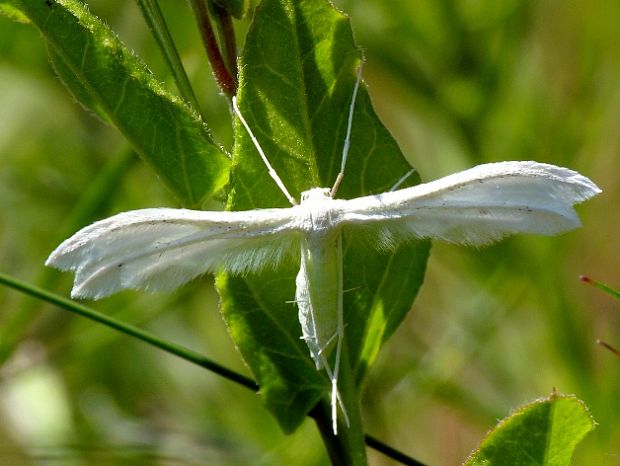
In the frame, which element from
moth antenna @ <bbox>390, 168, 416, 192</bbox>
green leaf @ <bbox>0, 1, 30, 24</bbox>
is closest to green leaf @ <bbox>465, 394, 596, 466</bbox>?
moth antenna @ <bbox>390, 168, 416, 192</bbox>

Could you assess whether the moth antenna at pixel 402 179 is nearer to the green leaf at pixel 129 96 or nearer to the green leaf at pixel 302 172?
the green leaf at pixel 302 172

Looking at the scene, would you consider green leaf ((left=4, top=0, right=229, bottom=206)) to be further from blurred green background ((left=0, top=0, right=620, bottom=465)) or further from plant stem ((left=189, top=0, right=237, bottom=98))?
blurred green background ((left=0, top=0, right=620, bottom=465))

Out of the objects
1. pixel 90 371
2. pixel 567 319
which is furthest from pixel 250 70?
pixel 90 371

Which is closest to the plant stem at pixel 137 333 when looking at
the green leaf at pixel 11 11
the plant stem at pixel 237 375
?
the plant stem at pixel 237 375

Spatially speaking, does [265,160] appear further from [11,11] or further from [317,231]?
[11,11]

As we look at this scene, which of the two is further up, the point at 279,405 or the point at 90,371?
the point at 90,371

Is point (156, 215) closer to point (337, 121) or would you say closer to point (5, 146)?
point (337, 121)
